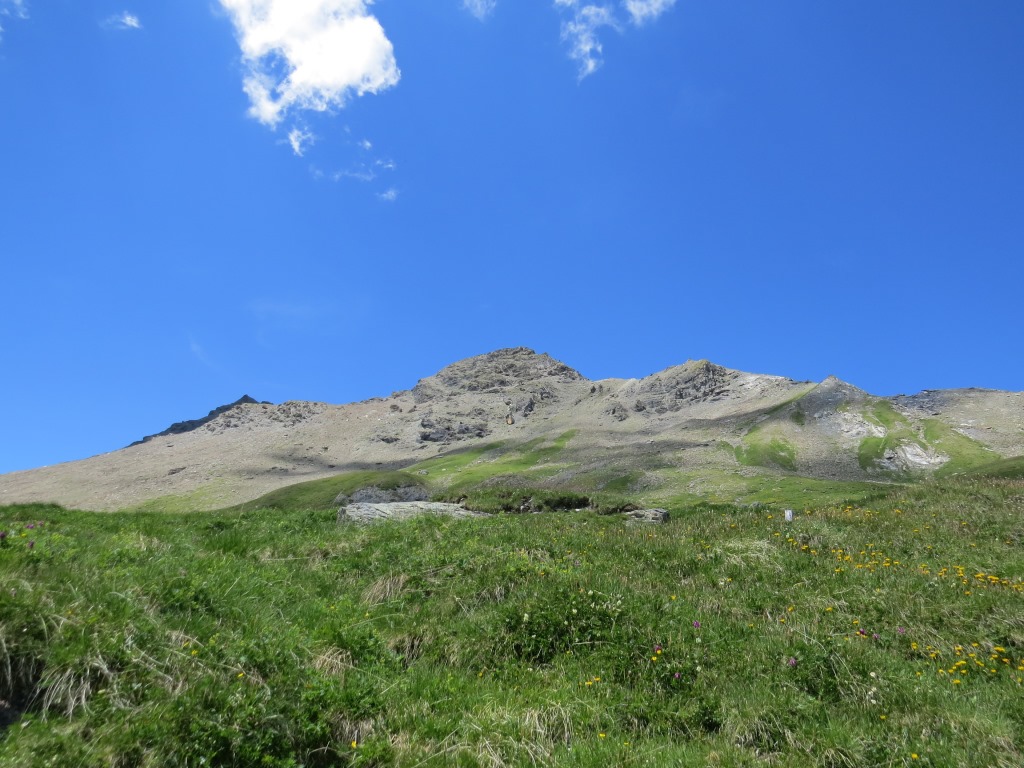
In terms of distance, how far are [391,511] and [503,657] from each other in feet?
47.7

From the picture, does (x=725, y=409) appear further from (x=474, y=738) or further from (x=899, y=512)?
(x=474, y=738)

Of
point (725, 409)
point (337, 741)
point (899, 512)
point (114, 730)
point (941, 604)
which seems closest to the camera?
point (114, 730)

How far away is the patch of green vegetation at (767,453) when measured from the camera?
11594 cm

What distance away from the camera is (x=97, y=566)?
26.1 ft

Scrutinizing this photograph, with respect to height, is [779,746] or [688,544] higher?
[688,544]

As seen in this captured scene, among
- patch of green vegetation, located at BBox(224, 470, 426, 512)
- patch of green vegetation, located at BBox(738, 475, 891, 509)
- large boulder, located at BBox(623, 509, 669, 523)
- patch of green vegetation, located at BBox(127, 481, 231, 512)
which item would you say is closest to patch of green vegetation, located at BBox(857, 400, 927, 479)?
patch of green vegetation, located at BBox(738, 475, 891, 509)

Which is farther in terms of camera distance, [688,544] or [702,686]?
[688,544]

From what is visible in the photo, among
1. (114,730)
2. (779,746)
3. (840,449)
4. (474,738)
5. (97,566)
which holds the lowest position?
(779,746)

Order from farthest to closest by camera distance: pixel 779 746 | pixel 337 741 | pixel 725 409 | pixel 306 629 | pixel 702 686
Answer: pixel 725 409, pixel 306 629, pixel 702 686, pixel 779 746, pixel 337 741

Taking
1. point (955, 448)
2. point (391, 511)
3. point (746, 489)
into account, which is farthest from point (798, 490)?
point (391, 511)

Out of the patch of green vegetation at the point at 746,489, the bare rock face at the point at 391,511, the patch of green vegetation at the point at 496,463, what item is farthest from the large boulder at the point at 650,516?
the patch of green vegetation at the point at 496,463

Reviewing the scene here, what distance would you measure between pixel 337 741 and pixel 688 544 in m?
10.3

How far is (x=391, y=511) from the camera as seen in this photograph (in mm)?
22000

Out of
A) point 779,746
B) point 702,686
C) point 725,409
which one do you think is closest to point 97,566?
point 702,686
